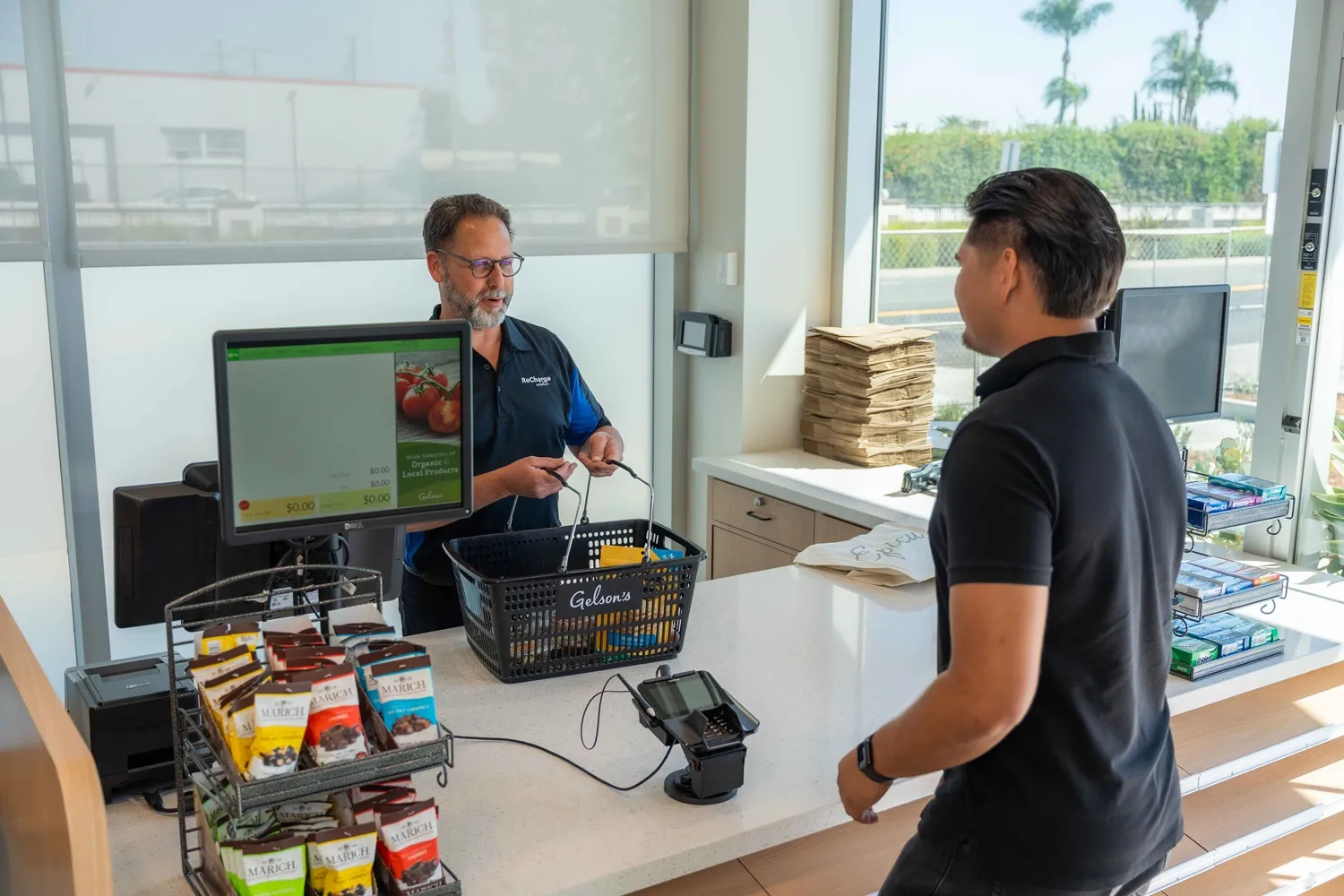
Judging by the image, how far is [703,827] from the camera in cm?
157

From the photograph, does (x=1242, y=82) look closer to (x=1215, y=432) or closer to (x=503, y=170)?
(x=1215, y=432)

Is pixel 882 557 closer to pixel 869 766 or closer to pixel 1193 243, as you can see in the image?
pixel 869 766

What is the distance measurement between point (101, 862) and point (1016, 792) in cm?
101

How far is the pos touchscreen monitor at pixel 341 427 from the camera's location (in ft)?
5.23

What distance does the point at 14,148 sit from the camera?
9.82 ft

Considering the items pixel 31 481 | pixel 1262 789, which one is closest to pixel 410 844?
pixel 1262 789

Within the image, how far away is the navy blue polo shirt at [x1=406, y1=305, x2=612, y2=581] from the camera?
2.58 m

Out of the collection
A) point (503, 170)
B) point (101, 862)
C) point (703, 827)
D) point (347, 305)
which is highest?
point (503, 170)

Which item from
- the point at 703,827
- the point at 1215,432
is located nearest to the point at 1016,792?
the point at 703,827

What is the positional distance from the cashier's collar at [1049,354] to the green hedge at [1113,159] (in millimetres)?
1964

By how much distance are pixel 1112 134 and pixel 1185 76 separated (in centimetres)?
27

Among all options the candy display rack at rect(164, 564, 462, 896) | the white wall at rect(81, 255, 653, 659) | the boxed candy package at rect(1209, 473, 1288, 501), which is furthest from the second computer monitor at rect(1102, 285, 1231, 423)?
the white wall at rect(81, 255, 653, 659)

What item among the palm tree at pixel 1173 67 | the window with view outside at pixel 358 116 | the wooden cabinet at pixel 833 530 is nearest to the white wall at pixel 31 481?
the window with view outside at pixel 358 116

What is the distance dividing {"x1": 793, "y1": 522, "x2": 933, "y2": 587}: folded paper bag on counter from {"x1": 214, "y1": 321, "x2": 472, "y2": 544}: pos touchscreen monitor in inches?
41.8
